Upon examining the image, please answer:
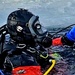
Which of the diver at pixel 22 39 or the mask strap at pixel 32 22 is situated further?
the mask strap at pixel 32 22

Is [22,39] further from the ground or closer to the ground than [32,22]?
closer to the ground

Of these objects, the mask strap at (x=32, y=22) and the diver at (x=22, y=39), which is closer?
the diver at (x=22, y=39)

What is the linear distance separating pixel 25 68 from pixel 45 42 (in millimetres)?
1124

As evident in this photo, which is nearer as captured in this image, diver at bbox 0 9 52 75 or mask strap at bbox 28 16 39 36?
diver at bbox 0 9 52 75

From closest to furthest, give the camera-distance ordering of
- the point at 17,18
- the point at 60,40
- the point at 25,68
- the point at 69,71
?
the point at 25,68
the point at 17,18
the point at 69,71
the point at 60,40

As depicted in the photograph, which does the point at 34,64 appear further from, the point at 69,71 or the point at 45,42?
the point at 69,71

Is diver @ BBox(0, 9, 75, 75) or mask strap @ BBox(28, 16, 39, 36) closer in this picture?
diver @ BBox(0, 9, 75, 75)

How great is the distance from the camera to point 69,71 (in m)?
7.27

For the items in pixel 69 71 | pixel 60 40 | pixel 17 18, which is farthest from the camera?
pixel 60 40

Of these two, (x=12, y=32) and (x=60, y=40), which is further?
(x=60, y=40)

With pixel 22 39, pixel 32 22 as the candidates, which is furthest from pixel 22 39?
pixel 32 22

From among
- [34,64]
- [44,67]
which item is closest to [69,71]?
[44,67]

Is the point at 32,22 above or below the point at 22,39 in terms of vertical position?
above

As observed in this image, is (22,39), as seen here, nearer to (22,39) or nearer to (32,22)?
(22,39)
